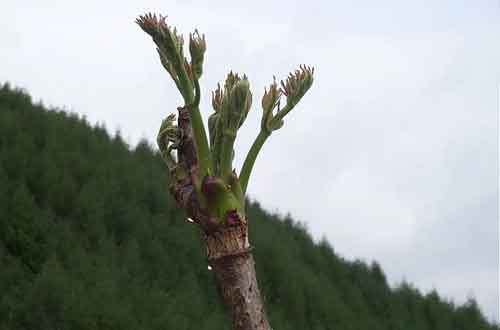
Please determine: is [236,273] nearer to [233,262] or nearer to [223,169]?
[233,262]

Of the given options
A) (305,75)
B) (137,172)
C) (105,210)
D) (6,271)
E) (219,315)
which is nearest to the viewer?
(305,75)

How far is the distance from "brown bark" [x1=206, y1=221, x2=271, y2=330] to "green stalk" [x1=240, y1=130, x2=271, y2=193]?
16 cm

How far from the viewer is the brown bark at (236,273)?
2.73 meters

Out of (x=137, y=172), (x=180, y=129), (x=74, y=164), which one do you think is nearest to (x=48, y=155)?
(x=74, y=164)

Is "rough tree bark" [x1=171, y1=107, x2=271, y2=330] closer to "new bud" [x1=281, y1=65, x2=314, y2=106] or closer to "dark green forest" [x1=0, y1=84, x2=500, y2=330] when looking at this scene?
"new bud" [x1=281, y1=65, x2=314, y2=106]

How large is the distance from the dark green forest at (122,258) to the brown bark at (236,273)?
5.54 meters

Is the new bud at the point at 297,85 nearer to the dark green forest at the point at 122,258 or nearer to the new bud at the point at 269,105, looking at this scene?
the new bud at the point at 269,105

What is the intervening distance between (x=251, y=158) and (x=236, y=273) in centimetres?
40

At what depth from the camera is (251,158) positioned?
9.46 ft

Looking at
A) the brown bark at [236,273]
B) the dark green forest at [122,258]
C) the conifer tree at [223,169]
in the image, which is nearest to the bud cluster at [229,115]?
the conifer tree at [223,169]

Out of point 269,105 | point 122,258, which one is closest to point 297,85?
point 269,105

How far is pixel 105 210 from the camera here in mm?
11422

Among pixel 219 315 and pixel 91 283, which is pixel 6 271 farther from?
pixel 219 315

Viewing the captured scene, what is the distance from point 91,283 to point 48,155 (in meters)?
3.38
